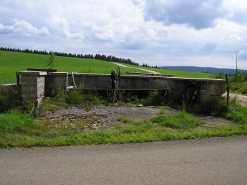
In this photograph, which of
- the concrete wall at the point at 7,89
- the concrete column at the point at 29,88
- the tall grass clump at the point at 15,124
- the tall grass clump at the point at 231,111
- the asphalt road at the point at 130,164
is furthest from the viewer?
the concrete wall at the point at 7,89

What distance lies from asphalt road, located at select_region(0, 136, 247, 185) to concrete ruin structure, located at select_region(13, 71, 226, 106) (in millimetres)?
3557

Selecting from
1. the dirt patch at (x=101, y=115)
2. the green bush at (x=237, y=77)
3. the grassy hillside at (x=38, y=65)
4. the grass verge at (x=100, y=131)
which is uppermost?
the grassy hillside at (x=38, y=65)

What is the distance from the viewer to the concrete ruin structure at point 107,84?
789 centimetres

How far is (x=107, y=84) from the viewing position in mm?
12438

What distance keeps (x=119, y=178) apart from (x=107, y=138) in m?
1.89

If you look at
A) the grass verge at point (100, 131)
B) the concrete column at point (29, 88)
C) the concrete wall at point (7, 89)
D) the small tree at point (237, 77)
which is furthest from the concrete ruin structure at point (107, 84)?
the small tree at point (237, 77)

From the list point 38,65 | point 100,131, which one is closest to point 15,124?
point 100,131

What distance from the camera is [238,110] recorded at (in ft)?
27.0

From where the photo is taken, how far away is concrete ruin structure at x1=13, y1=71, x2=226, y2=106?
25.9 ft

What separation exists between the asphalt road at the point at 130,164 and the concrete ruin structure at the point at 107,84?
356 centimetres

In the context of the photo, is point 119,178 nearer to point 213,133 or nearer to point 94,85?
point 213,133

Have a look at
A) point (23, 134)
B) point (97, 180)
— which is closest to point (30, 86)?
point (23, 134)

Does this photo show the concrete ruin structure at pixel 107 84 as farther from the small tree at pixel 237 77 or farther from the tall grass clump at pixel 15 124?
the small tree at pixel 237 77

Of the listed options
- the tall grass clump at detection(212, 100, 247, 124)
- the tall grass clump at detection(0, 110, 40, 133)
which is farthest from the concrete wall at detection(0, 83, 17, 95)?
the tall grass clump at detection(212, 100, 247, 124)
